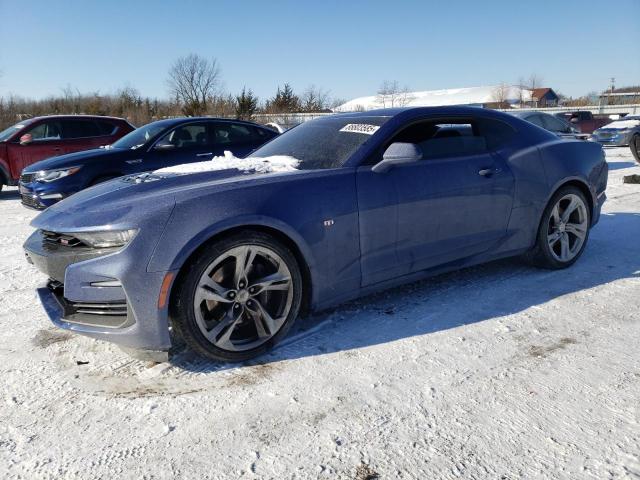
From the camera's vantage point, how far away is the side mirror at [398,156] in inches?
122

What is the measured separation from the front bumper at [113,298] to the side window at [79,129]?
316 inches

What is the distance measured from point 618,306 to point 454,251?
1163mm

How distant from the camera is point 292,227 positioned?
2781mm

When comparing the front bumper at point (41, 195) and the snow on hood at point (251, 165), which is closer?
the snow on hood at point (251, 165)

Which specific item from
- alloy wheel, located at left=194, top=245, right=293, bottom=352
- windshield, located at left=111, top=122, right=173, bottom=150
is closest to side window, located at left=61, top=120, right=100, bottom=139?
windshield, located at left=111, top=122, right=173, bottom=150

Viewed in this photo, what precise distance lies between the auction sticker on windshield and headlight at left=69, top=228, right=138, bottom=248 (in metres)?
1.68

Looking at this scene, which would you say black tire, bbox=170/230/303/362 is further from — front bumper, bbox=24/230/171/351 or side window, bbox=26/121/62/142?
side window, bbox=26/121/62/142

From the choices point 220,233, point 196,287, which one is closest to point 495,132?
point 220,233

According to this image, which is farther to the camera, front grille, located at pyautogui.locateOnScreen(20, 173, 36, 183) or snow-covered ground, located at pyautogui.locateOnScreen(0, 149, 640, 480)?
front grille, located at pyautogui.locateOnScreen(20, 173, 36, 183)

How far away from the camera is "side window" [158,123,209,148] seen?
281 inches

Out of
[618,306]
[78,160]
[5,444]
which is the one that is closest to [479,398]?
[618,306]

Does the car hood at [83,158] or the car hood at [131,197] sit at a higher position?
the car hood at [83,158]

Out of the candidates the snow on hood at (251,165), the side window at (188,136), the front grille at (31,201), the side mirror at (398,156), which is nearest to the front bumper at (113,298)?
the snow on hood at (251,165)

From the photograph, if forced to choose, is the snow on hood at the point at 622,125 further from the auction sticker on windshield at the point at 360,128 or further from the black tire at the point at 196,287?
the black tire at the point at 196,287
